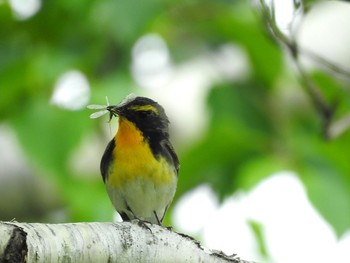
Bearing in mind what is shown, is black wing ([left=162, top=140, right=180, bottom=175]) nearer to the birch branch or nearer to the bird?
the bird

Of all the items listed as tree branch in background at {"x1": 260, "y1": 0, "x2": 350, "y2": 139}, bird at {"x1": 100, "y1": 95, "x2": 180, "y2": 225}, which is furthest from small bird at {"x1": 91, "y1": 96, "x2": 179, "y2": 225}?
tree branch in background at {"x1": 260, "y1": 0, "x2": 350, "y2": 139}

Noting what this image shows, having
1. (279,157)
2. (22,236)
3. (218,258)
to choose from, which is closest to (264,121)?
(279,157)

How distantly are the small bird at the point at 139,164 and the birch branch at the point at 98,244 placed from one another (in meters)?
A: 1.36

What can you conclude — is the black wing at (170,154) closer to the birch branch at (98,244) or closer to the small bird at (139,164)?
the small bird at (139,164)

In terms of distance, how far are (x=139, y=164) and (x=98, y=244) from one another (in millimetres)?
1762

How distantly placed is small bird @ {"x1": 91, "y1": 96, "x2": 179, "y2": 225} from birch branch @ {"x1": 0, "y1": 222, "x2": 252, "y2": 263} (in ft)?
4.48

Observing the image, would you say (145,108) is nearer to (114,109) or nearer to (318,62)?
(114,109)

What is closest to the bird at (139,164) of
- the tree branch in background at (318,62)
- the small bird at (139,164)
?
the small bird at (139,164)

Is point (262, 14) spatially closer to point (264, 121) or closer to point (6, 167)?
point (264, 121)

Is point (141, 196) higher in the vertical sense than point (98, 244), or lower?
higher

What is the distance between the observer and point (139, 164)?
521 centimetres

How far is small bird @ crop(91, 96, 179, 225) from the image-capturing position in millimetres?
5184

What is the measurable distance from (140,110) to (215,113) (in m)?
1.08

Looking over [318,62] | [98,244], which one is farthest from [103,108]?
[98,244]
